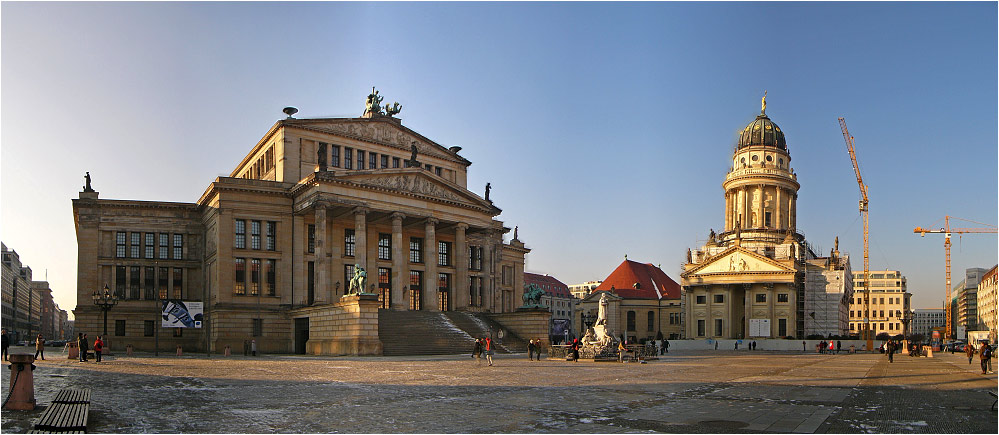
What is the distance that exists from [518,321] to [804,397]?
139ft

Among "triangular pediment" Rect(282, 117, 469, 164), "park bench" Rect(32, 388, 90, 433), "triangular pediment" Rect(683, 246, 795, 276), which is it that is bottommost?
"park bench" Rect(32, 388, 90, 433)

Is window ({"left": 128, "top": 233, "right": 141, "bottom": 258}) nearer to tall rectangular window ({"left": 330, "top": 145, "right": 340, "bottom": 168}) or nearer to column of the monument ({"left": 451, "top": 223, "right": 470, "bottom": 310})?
tall rectangular window ({"left": 330, "top": 145, "right": 340, "bottom": 168})

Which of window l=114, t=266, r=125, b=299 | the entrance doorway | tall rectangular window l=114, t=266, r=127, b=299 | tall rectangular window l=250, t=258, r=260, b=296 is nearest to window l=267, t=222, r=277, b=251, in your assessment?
tall rectangular window l=250, t=258, r=260, b=296

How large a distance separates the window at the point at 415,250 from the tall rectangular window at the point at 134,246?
21.7 metres

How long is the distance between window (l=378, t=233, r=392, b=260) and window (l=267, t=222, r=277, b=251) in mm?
8563

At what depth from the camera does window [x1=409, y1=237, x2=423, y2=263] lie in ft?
227

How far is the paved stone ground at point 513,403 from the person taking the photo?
16016 millimetres

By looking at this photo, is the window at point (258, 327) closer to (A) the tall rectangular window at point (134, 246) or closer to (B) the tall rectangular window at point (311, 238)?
(B) the tall rectangular window at point (311, 238)

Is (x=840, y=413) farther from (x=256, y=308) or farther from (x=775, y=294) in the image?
(x=775, y=294)

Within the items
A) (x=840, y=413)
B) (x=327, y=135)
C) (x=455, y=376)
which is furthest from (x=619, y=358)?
(x=327, y=135)

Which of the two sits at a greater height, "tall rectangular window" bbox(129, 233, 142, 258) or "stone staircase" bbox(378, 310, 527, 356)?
"tall rectangular window" bbox(129, 233, 142, 258)

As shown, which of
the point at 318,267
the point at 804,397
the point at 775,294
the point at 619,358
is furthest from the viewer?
the point at 775,294

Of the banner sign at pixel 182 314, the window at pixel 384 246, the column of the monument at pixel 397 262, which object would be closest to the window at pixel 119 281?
the banner sign at pixel 182 314

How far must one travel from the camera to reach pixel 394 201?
63.2 meters
